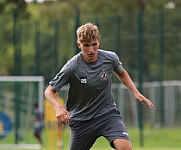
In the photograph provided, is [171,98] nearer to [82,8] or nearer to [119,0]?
[119,0]

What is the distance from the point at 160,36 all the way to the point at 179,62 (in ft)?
3.32

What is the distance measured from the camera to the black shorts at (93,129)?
387 inches

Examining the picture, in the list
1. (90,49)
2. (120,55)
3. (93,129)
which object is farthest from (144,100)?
(120,55)

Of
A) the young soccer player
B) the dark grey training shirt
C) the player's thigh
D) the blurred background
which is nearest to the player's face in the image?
the young soccer player

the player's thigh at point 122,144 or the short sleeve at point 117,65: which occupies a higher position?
the short sleeve at point 117,65

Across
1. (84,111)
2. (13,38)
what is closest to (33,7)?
(13,38)

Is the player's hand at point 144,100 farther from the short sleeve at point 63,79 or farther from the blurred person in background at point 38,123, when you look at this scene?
the blurred person in background at point 38,123

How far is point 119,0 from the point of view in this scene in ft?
117

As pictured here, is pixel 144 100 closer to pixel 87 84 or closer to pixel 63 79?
pixel 87 84

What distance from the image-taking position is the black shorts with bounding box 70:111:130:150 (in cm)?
982

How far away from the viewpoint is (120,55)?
2612cm

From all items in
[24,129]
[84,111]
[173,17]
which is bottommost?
[24,129]

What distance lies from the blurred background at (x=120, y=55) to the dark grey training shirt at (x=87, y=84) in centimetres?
1467

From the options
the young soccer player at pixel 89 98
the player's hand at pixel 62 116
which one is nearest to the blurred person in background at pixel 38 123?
the young soccer player at pixel 89 98
